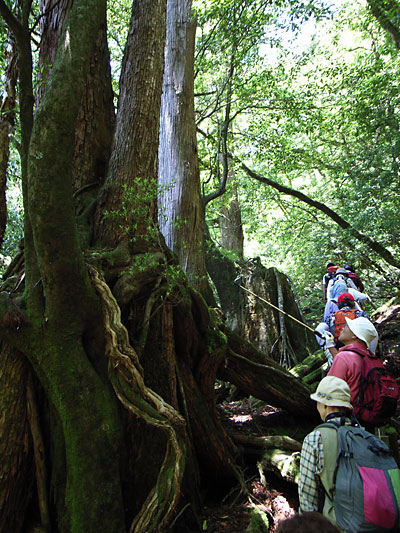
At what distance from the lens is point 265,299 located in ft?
25.0

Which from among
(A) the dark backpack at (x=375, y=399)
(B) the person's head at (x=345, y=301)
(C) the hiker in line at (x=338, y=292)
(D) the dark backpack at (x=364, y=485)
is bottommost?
(D) the dark backpack at (x=364, y=485)

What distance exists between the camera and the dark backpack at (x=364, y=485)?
6.35 feet

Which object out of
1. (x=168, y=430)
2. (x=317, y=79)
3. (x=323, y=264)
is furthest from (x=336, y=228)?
(x=168, y=430)

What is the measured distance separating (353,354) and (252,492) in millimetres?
1816

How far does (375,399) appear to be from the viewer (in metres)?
3.17

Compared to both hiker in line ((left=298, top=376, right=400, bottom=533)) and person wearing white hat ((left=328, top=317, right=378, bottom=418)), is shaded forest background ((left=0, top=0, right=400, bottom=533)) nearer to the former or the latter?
hiker in line ((left=298, top=376, right=400, bottom=533))

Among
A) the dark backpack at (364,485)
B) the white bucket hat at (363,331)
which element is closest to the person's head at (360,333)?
the white bucket hat at (363,331)

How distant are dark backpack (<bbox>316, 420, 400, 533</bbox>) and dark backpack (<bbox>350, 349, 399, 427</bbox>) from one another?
3.53ft

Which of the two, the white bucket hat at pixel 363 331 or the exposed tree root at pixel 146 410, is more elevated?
the white bucket hat at pixel 363 331

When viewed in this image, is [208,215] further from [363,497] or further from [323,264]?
[363,497]

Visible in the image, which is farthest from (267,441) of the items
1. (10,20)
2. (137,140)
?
(10,20)

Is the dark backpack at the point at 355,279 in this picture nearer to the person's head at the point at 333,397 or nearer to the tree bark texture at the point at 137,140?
the tree bark texture at the point at 137,140

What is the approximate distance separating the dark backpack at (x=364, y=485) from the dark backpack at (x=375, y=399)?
1.08 m

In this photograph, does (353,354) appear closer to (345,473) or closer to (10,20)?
(345,473)
